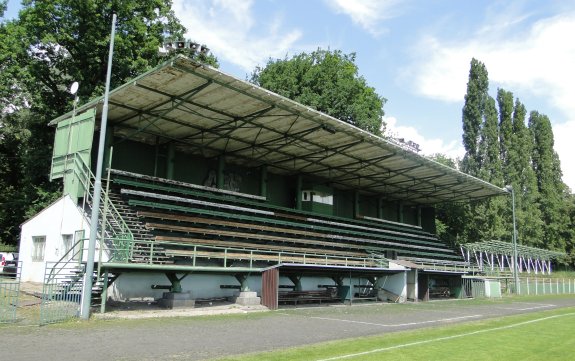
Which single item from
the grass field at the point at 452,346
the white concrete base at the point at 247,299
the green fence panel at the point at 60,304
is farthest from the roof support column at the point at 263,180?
the grass field at the point at 452,346

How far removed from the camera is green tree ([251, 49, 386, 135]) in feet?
146

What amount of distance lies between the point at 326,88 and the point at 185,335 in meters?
36.3

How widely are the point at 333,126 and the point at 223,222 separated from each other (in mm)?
7774

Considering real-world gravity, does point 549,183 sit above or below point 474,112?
below

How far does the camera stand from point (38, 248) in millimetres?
22812

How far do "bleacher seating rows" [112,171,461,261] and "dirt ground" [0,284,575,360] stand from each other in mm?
5048

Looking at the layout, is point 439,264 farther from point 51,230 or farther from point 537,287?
point 51,230

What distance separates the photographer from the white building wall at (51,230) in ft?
68.0

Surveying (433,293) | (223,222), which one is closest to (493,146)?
(433,293)

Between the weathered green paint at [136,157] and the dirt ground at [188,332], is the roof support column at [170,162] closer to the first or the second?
the weathered green paint at [136,157]

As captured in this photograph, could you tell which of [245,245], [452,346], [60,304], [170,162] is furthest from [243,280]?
[452,346]

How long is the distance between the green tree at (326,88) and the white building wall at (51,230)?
2636 cm

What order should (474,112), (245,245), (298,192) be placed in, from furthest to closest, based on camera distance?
(474,112) < (298,192) < (245,245)

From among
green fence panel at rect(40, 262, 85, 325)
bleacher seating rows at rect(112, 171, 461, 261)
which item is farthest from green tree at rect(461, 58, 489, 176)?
green fence panel at rect(40, 262, 85, 325)
